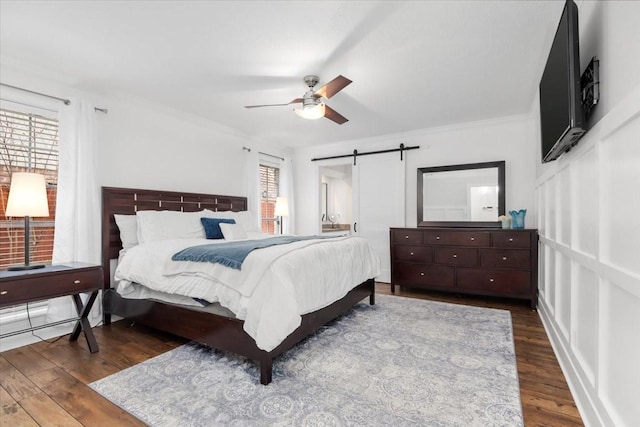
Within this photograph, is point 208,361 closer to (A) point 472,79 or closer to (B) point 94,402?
(B) point 94,402

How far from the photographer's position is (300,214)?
626cm

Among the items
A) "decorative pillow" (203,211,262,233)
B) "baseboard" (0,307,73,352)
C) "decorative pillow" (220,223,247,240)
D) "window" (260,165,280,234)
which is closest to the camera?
"baseboard" (0,307,73,352)

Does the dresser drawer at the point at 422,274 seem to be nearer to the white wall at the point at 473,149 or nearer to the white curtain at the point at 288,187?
the white wall at the point at 473,149

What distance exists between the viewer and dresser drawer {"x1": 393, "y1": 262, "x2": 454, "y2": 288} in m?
4.17

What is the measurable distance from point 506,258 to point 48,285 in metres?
4.62

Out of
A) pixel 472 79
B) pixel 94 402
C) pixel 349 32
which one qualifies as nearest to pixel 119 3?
pixel 349 32

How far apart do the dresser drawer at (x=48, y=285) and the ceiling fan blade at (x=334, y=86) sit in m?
Answer: 2.49

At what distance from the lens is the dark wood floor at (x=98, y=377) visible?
1702 mm

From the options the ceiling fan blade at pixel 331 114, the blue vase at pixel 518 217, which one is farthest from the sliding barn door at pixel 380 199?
the ceiling fan blade at pixel 331 114

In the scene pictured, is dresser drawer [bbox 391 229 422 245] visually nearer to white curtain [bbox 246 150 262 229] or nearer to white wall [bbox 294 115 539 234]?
white wall [bbox 294 115 539 234]

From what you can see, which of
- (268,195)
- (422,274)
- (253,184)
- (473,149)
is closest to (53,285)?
(253,184)

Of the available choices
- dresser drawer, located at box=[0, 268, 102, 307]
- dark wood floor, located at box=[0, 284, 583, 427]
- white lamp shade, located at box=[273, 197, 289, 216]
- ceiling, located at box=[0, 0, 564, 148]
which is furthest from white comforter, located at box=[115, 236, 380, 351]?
white lamp shade, located at box=[273, 197, 289, 216]

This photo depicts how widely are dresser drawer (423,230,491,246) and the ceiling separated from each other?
1.65 metres

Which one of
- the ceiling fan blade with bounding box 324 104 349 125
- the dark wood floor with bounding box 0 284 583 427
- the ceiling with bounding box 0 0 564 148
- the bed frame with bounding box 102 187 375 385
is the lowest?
the dark wood floor with bounding box 0 284 583 427
